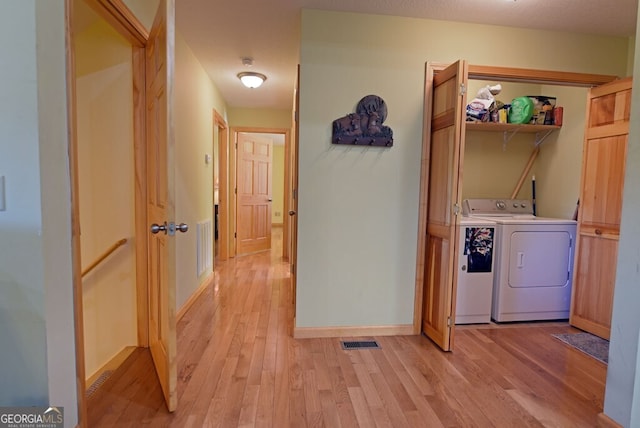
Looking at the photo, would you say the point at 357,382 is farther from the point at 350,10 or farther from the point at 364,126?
the point at 350,10

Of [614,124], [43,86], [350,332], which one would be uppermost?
[614,124]

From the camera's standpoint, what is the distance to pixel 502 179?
133 inches

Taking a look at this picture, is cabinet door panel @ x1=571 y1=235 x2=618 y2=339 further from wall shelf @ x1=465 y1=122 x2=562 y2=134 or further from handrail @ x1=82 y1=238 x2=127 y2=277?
handrail @ x1=82 y1=238 x2=127 y2=277

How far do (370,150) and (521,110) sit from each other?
5.30 ft

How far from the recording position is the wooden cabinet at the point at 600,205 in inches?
97.2

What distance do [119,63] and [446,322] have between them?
2769 millimetres

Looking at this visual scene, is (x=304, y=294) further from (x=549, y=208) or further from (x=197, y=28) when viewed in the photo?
(x=549, y=208)

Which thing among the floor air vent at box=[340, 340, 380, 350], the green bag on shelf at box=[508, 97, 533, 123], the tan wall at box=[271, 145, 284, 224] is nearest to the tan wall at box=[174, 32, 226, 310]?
the floor air vent at box=[340, 340, 380, 350]

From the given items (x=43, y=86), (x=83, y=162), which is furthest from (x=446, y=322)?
(x=83, y=162)

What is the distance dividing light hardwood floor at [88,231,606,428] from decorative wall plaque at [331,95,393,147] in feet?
4.92

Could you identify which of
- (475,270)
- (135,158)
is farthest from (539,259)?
(135,158)

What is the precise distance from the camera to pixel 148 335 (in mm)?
2248

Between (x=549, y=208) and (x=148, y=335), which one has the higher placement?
(x=549, y=208)

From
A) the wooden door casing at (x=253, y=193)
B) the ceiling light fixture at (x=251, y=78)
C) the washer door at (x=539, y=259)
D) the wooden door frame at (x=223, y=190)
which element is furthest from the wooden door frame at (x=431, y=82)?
the wooden door casing at (x=253, y=193)
